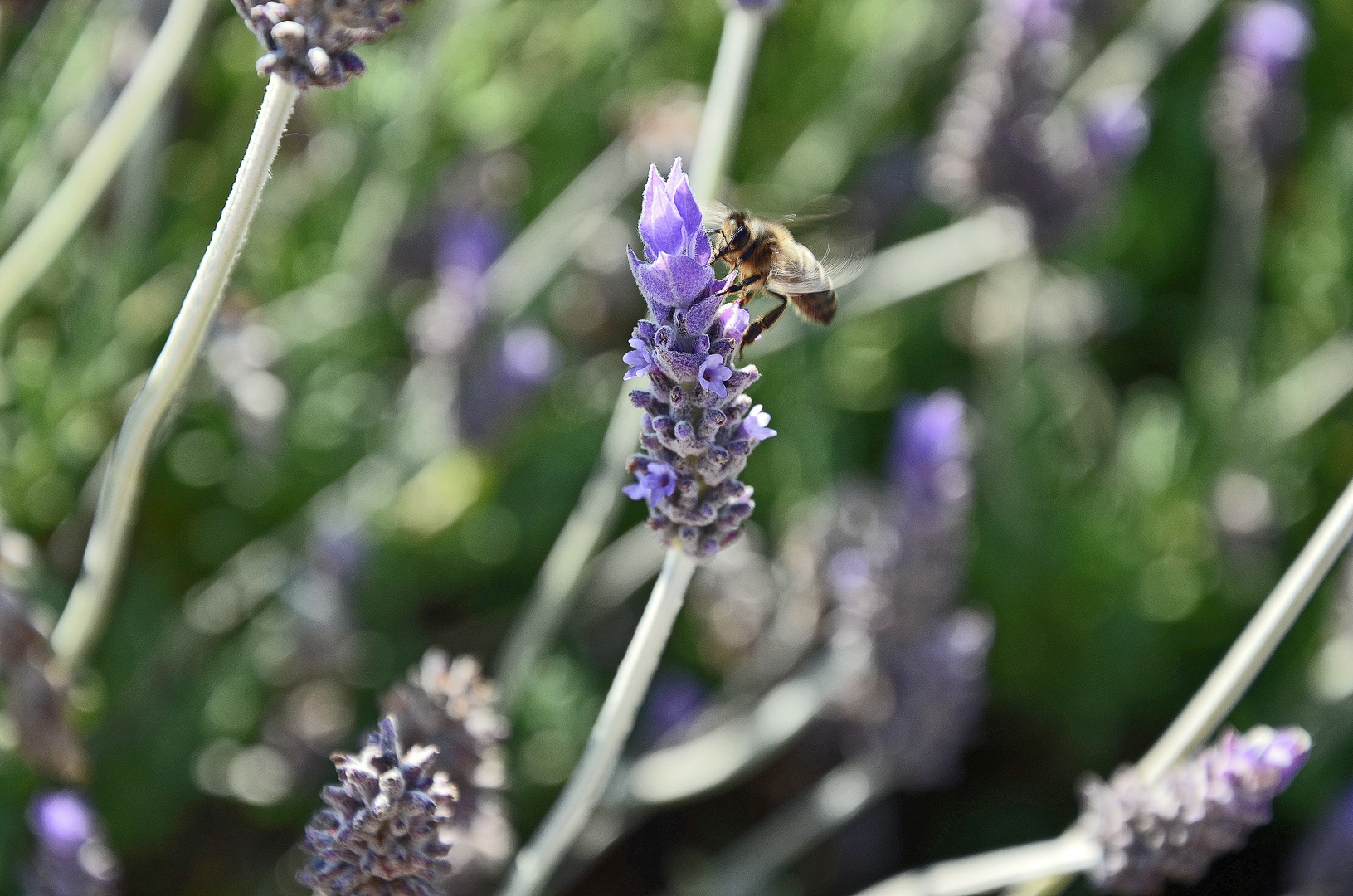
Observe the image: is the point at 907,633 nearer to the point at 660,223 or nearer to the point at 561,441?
the point at 561,441

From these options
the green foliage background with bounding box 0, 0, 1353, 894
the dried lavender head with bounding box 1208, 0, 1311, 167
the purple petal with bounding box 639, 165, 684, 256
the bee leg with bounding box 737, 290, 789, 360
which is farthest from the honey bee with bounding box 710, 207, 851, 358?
the dried lavender head with bounding box 1208, 0, 1311, 167

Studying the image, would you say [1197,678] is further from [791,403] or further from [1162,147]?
[1162,147]

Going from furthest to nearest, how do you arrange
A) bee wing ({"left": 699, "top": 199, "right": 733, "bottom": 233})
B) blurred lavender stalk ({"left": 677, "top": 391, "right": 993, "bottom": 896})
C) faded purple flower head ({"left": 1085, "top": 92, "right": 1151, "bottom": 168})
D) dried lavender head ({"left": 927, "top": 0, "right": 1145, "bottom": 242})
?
faded purple flower head ({"left": 1085, "top": 92, "right": 1151, "bottom": 168}) → dried lavender head ({"left": 927, "top": 0, "right": 1145, "bottom": 242}) → blurred lavender stalk ({"left": 677, "top": 391, "right": 993, "bottom": 896}) → bee wing ({"left": 699, "top": 199, "right": 733, "bottom": 233})

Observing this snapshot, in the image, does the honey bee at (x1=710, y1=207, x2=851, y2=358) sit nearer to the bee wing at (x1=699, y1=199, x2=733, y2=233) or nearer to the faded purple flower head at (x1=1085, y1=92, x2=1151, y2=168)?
the bee wing at (x1=699, y1=199, x2=733, y2=233)

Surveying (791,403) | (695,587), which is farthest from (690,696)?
(791,403)

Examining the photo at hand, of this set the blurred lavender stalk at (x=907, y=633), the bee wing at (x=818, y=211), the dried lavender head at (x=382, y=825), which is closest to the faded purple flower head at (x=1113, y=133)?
the blurred lavender stalk at (x=907, y=633)

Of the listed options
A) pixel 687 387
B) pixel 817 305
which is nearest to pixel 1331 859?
pixel 817 305
